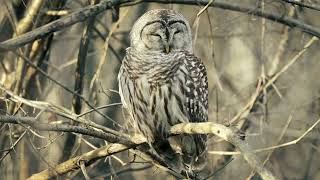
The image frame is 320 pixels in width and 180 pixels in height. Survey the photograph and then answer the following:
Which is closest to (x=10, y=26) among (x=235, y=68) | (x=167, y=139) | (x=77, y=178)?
(x=77, y=178)

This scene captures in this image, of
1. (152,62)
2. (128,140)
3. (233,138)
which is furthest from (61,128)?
(152,62)

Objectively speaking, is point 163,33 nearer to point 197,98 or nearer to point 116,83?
point 197,98

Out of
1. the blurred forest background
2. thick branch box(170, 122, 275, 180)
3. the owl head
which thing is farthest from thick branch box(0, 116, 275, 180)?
the owl head

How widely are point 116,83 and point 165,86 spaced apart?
9.43 feet

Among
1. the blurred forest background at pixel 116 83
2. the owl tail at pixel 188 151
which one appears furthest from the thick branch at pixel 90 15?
the owl tail at pixel 188 151

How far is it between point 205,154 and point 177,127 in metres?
1.00

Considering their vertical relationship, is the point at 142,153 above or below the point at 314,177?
above

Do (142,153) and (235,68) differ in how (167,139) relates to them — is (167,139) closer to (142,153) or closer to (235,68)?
(142,153)

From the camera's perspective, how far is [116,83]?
8539 mm

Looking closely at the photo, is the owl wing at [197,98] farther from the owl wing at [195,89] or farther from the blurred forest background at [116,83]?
the blurred forest background at [116,83]

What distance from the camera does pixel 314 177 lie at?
991cm

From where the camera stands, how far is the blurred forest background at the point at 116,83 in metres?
6.13

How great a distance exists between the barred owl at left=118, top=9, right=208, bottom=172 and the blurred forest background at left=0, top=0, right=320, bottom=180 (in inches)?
8.3

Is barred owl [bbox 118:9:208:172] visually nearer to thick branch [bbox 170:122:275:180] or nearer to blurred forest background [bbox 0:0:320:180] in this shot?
blurred forest background [bbox 0:0:320:180]
